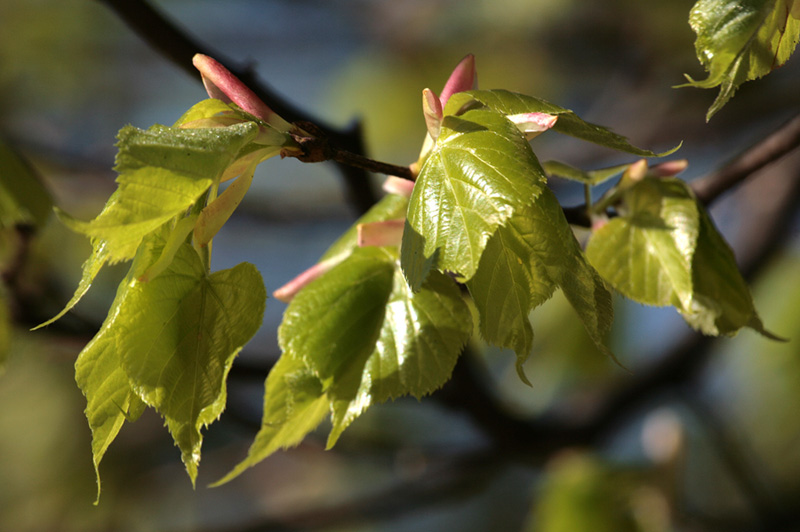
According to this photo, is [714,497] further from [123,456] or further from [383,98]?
[123,456]

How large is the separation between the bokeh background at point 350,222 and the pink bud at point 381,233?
92 centimetres

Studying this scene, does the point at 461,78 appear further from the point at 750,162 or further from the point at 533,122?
the point at 750,162

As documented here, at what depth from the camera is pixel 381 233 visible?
59 centimetres

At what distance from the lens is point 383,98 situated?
2.73m

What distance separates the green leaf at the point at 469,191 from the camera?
42 cm

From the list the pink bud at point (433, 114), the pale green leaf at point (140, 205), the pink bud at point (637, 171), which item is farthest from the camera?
the pink bud at point (637, 171)

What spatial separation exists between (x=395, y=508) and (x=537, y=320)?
830 millimetres

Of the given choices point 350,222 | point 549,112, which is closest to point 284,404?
point 549,112

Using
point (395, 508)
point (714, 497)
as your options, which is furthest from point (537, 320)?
point (714, 497)

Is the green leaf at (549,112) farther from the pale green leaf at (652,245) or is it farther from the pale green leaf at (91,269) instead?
the pale green leaf at (91,269)

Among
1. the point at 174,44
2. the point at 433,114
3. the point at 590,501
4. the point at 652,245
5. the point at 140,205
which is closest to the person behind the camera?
the point at 140,205

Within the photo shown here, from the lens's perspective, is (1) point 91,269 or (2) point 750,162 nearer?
(1) point 91,269

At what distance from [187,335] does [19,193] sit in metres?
0.47

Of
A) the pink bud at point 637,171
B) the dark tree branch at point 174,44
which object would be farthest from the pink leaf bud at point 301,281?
the pink bud at point 637,171
